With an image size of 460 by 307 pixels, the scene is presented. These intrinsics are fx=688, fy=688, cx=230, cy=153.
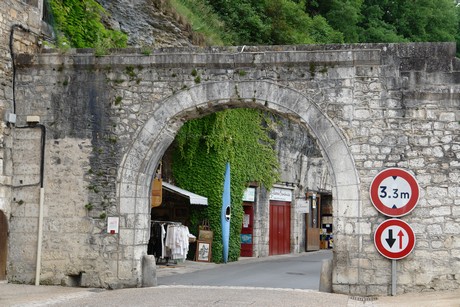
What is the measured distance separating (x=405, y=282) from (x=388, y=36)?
1971 centimetres

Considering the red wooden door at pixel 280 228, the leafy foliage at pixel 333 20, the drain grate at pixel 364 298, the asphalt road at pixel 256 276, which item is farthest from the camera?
the leafy foliage at pixel 333 20

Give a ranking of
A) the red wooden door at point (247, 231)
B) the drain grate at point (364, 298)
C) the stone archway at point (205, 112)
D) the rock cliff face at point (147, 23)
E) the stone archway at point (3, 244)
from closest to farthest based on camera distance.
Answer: the drain grate at point (364, 298) < the stone archway at point (205, 112) < the stone archway at point (3, 244) < the rock cliff face at point (147, 23) < the red wooden door at point (247, 231)

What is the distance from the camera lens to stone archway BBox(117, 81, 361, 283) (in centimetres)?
1009

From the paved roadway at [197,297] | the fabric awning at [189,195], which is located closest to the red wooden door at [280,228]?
the fabric awning at [189,195]

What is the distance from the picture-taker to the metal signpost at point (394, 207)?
385 inches

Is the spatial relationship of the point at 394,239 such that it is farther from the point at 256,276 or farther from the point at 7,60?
the point at 7,60

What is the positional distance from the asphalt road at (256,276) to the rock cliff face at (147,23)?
577 cm

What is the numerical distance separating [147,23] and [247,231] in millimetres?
7196

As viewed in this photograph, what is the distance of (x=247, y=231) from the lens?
2102 cm

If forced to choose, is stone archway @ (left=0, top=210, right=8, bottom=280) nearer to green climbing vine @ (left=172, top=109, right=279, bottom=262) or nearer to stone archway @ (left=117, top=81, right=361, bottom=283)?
stone archway @ (left=117, top=81, right=361, bottom=283)

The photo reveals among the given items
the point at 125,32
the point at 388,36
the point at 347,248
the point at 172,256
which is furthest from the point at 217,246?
the point at 388,36

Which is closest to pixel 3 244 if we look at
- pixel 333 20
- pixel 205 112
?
pixel 205 112

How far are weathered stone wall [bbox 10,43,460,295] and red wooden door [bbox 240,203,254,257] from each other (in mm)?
10357

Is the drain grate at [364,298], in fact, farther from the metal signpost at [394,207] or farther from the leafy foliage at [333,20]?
the leafy foliage at [333,20]
